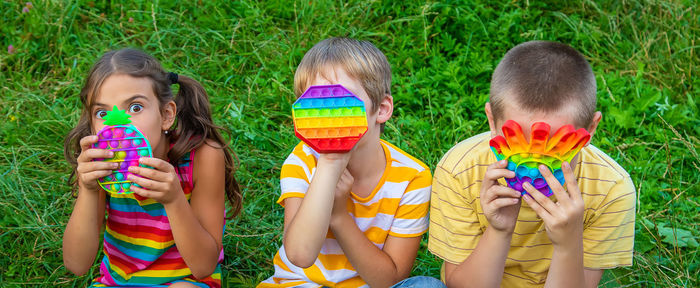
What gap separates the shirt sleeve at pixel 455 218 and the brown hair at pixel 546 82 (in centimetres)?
29

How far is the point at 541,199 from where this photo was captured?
66.0 inches

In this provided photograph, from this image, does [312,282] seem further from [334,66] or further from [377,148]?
[334,66]

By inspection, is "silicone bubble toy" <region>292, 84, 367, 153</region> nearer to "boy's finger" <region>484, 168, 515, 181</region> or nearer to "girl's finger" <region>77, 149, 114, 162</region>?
"boy's finger" <region>484, 168, 515, 181</region>

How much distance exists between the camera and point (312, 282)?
2.13m

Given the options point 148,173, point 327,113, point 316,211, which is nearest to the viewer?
point 327,113

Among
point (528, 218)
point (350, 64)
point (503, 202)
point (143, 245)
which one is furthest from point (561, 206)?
point (143, 245)

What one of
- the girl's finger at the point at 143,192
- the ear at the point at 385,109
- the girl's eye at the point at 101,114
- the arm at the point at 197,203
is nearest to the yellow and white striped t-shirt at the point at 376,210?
the ear at the point at 385,109

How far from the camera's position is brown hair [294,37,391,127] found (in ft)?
6.49

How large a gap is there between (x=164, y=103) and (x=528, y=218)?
4.34 feet

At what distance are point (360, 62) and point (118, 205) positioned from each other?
1.04 m

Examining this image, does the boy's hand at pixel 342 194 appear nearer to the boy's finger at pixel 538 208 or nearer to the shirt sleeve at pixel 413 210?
the shirt sleeve at pixel 413 210

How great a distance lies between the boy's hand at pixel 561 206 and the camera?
1646 millimetres

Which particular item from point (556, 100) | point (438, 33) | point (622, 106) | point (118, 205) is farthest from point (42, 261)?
point (622, 106)

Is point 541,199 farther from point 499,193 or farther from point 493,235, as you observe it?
point 493,235
